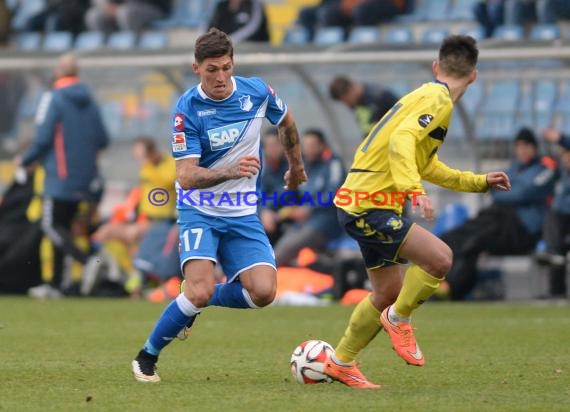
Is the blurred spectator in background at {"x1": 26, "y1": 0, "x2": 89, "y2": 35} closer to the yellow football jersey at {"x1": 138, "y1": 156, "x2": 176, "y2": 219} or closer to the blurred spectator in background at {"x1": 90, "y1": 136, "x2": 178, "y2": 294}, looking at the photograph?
the blurred spectator in background at {"x1": 90, "y1": 136, "x2": 178, "y2": 294}

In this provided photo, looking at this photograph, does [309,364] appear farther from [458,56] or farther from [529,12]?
[529,12]

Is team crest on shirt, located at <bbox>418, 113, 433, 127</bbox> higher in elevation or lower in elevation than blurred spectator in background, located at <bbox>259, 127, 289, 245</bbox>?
higher

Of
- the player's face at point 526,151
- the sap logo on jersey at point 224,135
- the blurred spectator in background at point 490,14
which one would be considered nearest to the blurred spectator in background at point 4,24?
the blurred spectator in background at point 490,14

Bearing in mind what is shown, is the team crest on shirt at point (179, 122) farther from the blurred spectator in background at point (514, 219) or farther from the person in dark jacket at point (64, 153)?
the person in dark jacket at point (64, 153)

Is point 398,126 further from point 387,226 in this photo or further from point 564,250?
point 564,250

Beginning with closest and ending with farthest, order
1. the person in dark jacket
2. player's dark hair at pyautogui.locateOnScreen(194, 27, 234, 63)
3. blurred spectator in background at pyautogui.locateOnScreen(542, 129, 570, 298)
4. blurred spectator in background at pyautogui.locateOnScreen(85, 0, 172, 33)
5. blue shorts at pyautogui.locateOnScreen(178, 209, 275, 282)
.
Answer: player's dark hair at pyautogui.locateOnScreen(194, 27, 234, 63) → blue shorts at pyautogui.locateOnScreen(178, 209, 275, 282) → blurred spectator in background at pyautogui.locateOnScreen(542, 129, 570, 298) → the person in dark jacket → blurred spectator in background at pyautogui.locateOnScreen(85, 0, 172, 33)

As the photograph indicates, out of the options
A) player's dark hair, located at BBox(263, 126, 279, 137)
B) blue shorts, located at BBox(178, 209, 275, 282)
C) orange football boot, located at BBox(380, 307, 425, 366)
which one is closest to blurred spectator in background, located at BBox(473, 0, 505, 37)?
player's dark hair, located at BBox(263, 126, 279, 137)

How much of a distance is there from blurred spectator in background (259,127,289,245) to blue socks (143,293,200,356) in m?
7.30

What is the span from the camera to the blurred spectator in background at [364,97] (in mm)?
13836

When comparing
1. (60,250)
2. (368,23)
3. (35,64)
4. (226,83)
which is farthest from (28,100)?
(226,83)

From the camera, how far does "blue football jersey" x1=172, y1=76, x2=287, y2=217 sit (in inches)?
286

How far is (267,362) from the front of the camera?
8.32 meters

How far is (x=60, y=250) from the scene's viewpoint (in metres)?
14.8

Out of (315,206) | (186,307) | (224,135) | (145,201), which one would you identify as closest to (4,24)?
(145,201)
